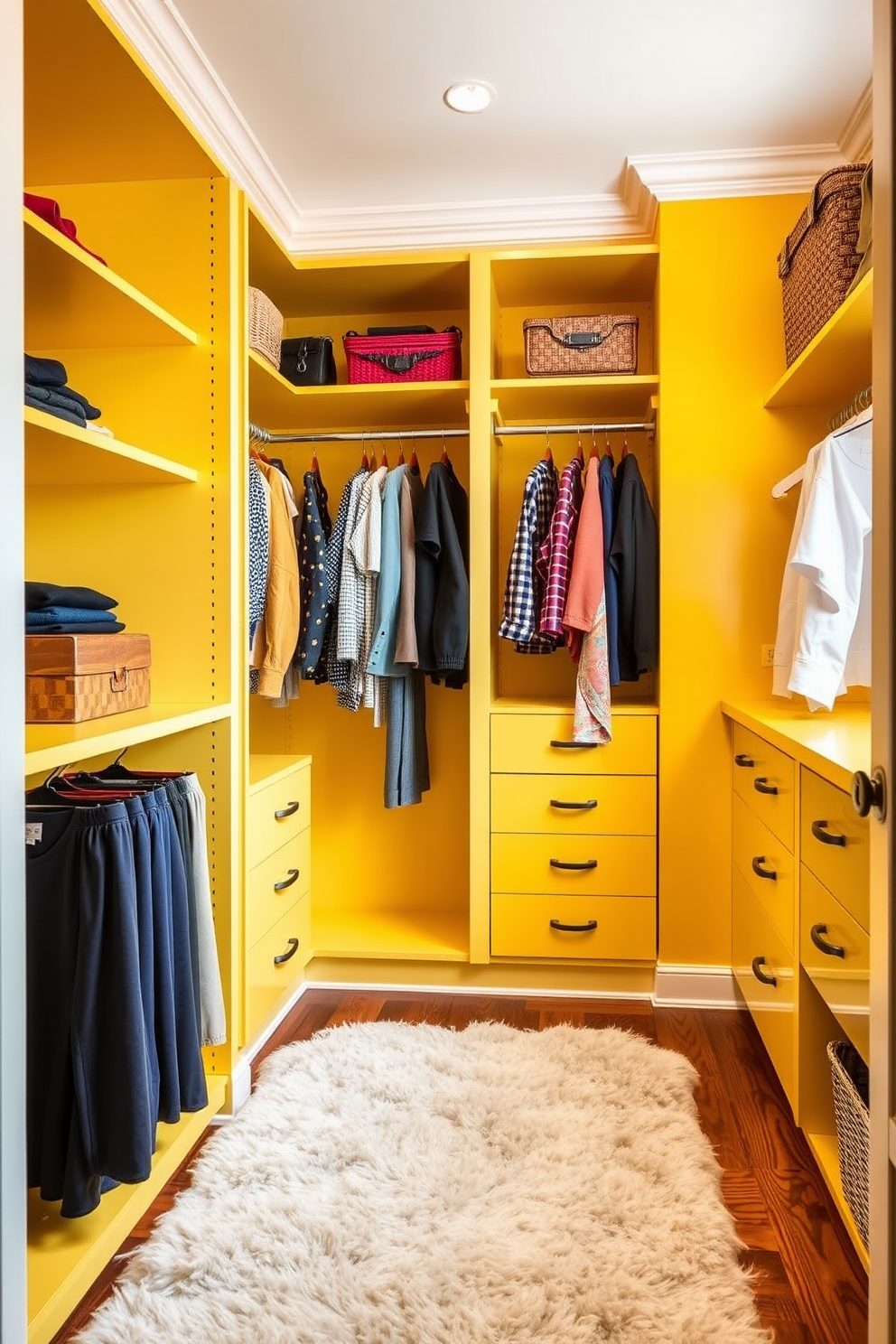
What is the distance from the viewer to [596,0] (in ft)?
7.00

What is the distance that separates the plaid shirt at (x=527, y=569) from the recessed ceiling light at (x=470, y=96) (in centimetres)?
102

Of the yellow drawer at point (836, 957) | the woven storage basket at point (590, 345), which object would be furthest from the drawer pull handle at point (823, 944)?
the woven storage basket at point (590, 345)

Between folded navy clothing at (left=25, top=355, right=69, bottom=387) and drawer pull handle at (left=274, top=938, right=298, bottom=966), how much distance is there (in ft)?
5.42

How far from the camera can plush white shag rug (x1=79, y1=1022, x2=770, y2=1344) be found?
4.96 ft

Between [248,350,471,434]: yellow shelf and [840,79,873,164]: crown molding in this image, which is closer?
[840,79,873,164]: crown molding

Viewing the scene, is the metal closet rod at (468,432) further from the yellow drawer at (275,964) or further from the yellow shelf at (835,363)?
the yellow drawer at (275,964)

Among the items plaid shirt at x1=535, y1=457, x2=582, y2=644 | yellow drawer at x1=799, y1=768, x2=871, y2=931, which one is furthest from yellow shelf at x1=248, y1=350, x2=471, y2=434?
yellow drawer at x1=799, y1=768, x2=871, y2=931

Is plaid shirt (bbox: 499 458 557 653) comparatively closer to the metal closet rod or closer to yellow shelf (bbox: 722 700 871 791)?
the metal closet rod

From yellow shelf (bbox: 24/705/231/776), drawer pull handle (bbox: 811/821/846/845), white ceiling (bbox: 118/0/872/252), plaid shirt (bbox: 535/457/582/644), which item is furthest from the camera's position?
plaid shirt (bbox: 535/457/582/644)

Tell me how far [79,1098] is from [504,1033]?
1.39 m

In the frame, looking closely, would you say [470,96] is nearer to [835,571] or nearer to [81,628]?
[835,571]

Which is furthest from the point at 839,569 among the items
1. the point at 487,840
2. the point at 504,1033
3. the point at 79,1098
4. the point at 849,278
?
the point at 79,1098

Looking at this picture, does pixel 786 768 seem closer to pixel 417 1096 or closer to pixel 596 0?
pixel 417 1096

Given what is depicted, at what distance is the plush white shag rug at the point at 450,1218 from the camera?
4.96 feet
